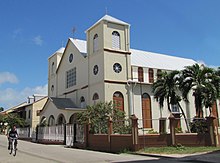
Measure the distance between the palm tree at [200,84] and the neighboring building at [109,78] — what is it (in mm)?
7073

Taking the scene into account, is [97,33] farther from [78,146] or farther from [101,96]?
[78,146]

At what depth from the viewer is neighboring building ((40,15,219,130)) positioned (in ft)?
97.3

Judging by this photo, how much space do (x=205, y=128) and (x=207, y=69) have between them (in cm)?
609

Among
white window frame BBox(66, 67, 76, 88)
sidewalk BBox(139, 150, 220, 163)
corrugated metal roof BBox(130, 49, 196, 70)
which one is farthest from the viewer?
white window frame BBox(66, 67, 76, 88)

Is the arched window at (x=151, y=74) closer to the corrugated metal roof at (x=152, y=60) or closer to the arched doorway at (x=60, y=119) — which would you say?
the corrugated metal roof at (x=152, y=60)

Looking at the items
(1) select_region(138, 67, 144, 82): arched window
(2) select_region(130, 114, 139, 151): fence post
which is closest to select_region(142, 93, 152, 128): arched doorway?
(1) select_region(138, 67, 144, 82): arched window

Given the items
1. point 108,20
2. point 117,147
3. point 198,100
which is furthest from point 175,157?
point 108,20

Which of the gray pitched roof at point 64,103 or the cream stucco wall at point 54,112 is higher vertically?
the gray pitched roof at point 64,103

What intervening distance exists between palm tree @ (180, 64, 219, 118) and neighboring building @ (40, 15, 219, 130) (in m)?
7.07

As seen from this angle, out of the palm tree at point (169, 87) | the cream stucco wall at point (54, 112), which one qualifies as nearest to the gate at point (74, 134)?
the cream stucco wall at point (54, 112)

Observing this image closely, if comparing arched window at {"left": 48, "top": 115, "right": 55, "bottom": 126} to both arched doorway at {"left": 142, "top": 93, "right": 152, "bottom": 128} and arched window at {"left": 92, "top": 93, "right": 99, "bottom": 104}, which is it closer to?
arched window at {"left": 92, "top": 93, "right": 99, "bottom": 104}

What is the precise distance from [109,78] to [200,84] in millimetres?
9925

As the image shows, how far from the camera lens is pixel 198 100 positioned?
22969 mm

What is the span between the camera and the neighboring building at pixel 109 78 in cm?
2967
